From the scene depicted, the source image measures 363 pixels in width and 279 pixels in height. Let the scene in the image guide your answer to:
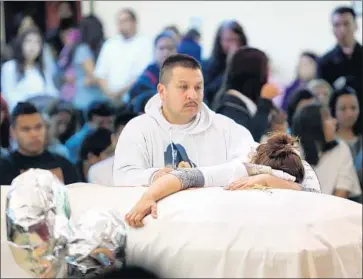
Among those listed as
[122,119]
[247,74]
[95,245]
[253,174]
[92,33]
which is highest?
[92,33]

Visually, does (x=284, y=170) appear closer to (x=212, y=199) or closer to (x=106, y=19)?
(x=212, y=199)

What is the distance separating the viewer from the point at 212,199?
131cm

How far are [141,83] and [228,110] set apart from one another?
0.74 ft

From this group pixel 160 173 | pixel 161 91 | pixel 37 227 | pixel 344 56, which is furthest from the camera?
pixel 344 56

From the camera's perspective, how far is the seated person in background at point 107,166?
1622 mm

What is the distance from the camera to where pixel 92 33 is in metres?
1.91

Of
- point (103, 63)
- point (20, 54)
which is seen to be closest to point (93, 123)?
point (103, 63)

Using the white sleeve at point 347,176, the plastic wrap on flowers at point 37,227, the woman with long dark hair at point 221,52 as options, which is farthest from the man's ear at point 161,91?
the white sleeve at point 347,176

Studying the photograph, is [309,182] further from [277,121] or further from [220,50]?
[220,50]

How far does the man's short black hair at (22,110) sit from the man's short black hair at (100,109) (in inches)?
5.3

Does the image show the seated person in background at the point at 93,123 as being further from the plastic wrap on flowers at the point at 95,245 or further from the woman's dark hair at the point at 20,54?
the plastic wrap on flowers at the point at 95,245

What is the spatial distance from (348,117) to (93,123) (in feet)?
2.41

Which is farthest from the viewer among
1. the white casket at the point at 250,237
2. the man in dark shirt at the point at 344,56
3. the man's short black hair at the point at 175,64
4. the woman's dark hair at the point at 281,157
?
the man in dark shirt at the point at 344,56

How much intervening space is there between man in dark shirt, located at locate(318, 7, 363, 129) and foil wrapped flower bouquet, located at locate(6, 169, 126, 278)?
38.6 inches
